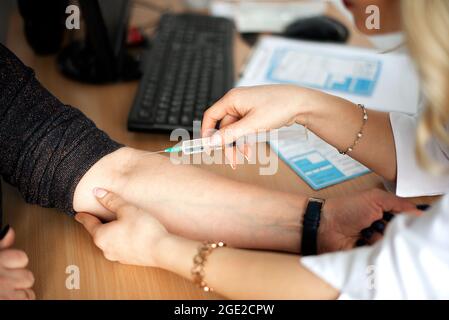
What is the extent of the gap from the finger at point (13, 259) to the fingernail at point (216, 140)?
298 mm

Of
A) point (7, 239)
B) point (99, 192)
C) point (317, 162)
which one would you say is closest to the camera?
point (7, 239)

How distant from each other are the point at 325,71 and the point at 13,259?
75 cm

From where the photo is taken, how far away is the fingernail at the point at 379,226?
649 mm

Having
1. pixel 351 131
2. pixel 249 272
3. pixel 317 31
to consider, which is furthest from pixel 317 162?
pixel 317 31

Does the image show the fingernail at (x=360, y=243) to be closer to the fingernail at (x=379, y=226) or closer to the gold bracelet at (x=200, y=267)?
the fingernail at (x=379, y=226)

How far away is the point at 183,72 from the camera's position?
1021mm

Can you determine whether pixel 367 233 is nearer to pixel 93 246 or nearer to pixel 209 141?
pixel 209 141

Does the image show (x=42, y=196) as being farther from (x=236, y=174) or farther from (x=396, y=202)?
(x=396, y=202)

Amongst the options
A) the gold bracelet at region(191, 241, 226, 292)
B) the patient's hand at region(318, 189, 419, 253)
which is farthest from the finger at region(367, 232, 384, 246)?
the gold bracelet at region(191, 241, 226, 292)

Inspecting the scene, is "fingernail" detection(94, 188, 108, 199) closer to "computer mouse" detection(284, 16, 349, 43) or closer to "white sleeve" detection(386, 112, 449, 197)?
"white sleeve" detection(386, 112, 449, 197)

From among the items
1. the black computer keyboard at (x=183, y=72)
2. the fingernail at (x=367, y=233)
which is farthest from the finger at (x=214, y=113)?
the fingernail at (x=367, y=233)

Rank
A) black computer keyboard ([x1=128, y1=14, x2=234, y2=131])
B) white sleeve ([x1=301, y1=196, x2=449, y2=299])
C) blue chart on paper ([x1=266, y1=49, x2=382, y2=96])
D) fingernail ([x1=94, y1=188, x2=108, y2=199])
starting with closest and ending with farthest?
1. white sleeve ([x1=301, y1=196, x2=449, y2=299])
2. fingernail ([x1=94, y1=188, x2=108, y2=199])
3. black computer keyboard ([x1=128, y1=14, x2=234, y2=131])
4. blue chart on paper ([x1=266, y1=49, x2=382, y2=96])

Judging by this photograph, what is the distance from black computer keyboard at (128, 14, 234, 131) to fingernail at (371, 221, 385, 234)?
37 cm

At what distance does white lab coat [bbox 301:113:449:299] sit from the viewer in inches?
19.9
